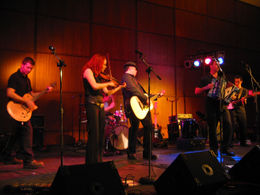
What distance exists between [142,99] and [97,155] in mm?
1897

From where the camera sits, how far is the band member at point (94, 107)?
3.55m

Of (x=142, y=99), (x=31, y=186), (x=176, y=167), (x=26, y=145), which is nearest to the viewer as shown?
(x=176, y=167)

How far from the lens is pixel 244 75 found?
38.9 ft

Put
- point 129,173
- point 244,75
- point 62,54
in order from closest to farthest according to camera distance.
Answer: point 129,173, point 62,54, point 244,75

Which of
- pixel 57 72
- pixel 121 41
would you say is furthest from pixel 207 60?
pixel 57 72

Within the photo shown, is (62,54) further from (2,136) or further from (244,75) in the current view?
(244,75)

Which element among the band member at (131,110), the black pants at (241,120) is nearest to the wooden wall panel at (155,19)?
the black pants at (241,120)

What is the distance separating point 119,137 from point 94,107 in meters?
2.84

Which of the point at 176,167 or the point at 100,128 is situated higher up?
the point at 100,128

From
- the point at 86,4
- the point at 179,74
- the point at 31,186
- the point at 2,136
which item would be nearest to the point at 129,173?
the point at 31,186

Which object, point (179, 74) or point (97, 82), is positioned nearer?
point (97, 82)

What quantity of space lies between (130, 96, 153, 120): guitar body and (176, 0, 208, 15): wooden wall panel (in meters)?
6.58

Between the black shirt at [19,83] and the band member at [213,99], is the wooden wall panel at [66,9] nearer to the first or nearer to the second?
the black shirt at [19,83]

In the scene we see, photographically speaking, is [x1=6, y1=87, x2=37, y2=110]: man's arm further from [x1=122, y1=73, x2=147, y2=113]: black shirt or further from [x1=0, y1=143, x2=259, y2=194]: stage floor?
[x1=122, y1=73, x2=147, y2=113]: black shirt
